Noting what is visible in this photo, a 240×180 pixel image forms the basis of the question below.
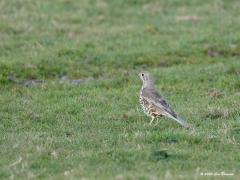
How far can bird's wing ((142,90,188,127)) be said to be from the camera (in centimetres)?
1417

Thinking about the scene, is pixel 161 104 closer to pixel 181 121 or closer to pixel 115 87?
pixel 181 121

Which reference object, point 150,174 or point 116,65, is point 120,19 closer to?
point 116,65

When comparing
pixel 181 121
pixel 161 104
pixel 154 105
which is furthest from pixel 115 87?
Result: pixel 181 121

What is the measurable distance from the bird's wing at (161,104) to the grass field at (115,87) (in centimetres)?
29

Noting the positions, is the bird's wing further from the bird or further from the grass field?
the grass field

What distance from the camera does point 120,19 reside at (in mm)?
27031

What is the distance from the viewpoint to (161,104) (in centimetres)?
1470

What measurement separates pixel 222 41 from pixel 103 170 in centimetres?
1267

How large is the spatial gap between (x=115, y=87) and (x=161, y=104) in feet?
15.2

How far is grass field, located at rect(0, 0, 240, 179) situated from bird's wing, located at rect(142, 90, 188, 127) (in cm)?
29

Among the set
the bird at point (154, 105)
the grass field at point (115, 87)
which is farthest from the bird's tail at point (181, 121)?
the grass field at point (115, 87)

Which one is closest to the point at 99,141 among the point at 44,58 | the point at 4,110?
the point at 4,110

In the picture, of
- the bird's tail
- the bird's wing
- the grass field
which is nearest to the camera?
the grass field

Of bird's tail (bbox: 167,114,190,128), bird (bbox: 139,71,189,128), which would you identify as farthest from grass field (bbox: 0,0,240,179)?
bird (bbox: 139,71,189,128)
